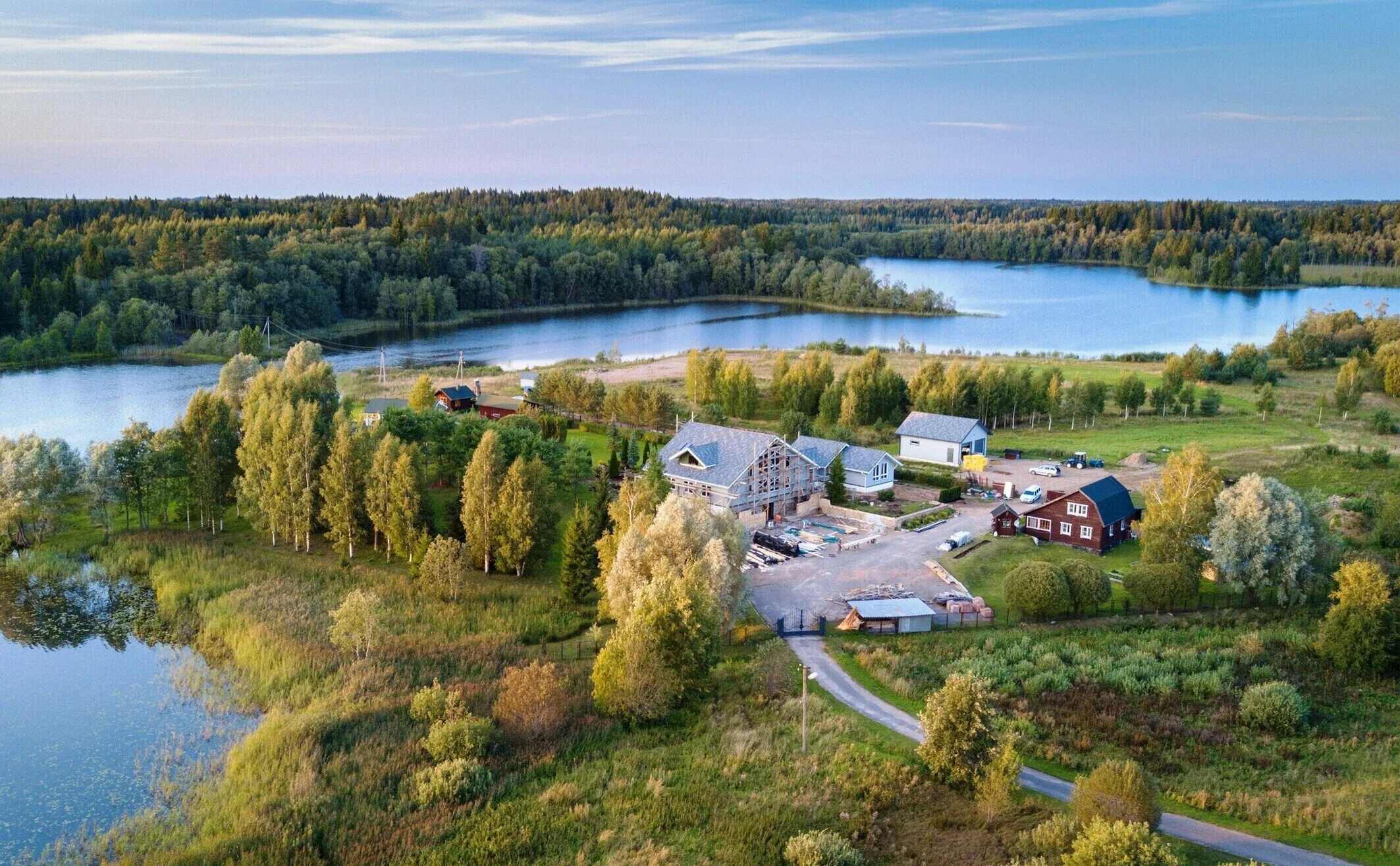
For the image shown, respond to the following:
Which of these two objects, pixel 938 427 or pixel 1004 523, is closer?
pixel 1004 523

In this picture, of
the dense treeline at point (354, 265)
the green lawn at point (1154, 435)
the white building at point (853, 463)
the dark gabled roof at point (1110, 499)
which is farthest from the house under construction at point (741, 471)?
the dense treeline at point (354, 265)

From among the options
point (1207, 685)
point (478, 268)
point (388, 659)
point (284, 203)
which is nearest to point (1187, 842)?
point (1207, 685)

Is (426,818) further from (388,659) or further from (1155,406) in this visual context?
(1155,406)

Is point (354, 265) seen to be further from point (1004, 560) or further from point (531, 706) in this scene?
point (531, 706)

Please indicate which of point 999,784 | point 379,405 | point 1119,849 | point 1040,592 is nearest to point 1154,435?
point 1040,592

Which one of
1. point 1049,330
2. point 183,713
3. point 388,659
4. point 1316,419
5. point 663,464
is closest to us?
point 183,713
